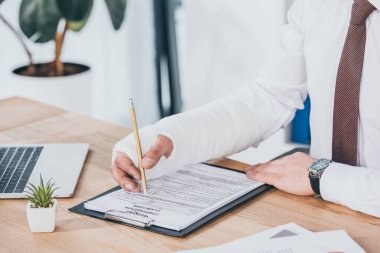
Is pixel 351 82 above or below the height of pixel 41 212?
above

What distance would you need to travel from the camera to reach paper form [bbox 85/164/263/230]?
4.41 ft

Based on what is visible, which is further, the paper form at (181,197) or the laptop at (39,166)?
the laptop at (39,166)

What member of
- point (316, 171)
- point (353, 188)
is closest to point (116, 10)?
point (316, 171)

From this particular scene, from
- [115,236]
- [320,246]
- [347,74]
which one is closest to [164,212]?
[115,236]

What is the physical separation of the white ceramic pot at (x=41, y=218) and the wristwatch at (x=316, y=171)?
577 mm

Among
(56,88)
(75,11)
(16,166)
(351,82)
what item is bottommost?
(56,88)

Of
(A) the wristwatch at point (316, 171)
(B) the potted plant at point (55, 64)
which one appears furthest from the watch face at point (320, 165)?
(B) the potted plant at point (55, 64)

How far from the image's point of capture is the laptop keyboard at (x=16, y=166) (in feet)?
5.04

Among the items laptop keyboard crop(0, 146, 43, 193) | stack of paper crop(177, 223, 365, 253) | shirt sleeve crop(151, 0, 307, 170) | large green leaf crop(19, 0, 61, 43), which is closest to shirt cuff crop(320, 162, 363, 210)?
stack of paper crop(177, 223, 365, 253)

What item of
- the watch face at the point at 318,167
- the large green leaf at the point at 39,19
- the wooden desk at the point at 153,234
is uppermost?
the large green leaf at the point at 39,19

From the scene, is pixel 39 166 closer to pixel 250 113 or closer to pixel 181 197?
pixel 181 197

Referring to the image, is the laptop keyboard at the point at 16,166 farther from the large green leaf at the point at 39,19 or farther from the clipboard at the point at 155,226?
the large green leaf at the point at 39,19

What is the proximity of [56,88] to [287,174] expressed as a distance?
6.45ft

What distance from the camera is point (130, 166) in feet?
4.88
